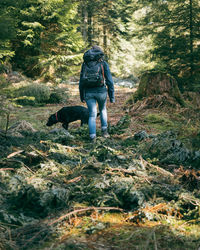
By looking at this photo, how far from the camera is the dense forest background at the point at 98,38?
12133mm

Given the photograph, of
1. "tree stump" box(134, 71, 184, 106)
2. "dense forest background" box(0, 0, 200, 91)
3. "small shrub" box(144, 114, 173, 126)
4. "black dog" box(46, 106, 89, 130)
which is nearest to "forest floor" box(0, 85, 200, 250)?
"black dog" box(46, 106, 89, 130)

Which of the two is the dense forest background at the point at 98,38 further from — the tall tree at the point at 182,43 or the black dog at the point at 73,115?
the black dog at the point at 73,115

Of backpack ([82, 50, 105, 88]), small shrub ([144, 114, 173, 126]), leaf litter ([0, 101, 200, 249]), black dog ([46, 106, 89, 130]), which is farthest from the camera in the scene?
small shrub ([144, 114, 173, 126])

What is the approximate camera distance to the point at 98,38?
80.6 ft

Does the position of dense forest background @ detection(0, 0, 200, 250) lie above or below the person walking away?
below

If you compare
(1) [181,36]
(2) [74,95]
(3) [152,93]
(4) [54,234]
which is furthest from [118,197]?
(2) [74,95]

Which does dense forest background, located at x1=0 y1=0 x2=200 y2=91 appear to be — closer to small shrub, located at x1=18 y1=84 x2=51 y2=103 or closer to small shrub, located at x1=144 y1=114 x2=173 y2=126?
small shrub, located at x1=144 y1=114 x2=173 y2=126

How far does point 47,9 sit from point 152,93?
9.66m

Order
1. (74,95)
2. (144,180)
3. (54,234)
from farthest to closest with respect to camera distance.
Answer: (74,95) < (144,180) < (54,234)

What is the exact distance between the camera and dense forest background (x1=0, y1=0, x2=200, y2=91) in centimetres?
1213

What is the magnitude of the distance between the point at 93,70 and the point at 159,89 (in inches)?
172

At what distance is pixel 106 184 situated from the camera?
10.3 feet

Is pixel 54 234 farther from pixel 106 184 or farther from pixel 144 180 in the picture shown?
pixel 144 180

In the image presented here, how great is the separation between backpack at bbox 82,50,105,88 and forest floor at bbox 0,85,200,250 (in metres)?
1.55
